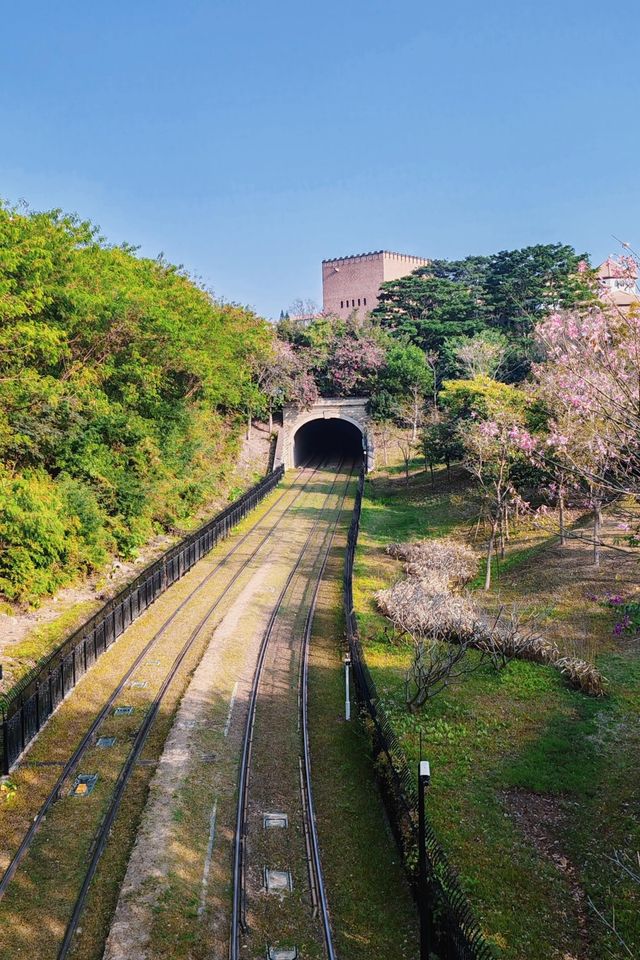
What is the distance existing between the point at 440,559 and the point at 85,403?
13878mm

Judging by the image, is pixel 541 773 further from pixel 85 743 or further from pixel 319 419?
pixel 319 419

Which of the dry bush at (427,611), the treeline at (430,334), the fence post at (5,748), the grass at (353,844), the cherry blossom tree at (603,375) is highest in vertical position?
the treeline at (430,334)

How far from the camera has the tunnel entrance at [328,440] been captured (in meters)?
58.4

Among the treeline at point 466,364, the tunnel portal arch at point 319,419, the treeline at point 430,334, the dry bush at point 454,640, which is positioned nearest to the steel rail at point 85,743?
the dry bush at point 454,640

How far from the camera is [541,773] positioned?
512 inches

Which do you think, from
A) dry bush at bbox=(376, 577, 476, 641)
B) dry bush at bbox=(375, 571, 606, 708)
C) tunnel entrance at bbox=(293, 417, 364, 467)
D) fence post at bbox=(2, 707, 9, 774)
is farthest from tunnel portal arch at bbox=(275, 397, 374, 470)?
fence post at bbox=(2, 707, 9, 774)

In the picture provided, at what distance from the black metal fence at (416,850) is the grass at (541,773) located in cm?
69

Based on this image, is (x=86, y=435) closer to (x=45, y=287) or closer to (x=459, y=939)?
(x=45, y=287)

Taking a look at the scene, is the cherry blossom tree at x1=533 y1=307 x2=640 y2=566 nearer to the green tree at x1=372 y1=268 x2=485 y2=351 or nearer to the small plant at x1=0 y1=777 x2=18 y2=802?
the small plant at x1=0 y1=777 x2=18 y2=802

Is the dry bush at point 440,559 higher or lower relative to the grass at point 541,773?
higher

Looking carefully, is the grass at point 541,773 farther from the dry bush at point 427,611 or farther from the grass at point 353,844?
the grass at point 353,844

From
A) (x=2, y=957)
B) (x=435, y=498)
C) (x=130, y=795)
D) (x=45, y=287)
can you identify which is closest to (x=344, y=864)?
(x=130, y=795)

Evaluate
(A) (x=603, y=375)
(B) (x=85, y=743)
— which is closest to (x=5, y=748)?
(B) (x=85, y=743)

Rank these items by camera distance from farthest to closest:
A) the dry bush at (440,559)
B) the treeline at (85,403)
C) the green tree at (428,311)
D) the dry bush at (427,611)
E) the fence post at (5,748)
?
the green tree at (428,311) → the dry bush at (440,559) → the treeline at (85,403) → the dry bush at (427,611) → the fence post at (5,748)
